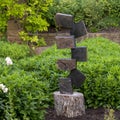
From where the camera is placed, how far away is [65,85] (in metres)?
4.71

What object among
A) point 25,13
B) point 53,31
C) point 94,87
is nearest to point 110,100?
point 94,87

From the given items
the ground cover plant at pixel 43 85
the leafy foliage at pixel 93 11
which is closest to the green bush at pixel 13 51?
the ground cover plant at pixel 43 85

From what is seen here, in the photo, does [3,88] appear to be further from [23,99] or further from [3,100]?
[23,99]

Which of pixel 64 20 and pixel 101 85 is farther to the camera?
pixel 101 85

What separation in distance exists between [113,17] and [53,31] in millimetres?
1626

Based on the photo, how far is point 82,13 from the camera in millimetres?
10672

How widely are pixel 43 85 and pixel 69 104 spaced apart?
365 mm

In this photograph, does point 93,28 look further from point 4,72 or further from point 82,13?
point 4,72

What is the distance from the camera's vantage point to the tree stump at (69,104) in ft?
15.2

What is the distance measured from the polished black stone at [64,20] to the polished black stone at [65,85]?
60 centimetres

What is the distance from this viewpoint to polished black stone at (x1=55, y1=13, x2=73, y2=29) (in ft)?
14.9

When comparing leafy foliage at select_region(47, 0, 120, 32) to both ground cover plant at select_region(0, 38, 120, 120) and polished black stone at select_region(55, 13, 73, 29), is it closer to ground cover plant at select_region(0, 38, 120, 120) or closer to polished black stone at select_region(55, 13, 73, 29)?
ground cover plant at select_region(0, 38, 120, 120)

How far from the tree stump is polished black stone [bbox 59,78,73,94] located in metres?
0.07

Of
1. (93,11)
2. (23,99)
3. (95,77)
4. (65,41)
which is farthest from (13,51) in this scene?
(23,99)
